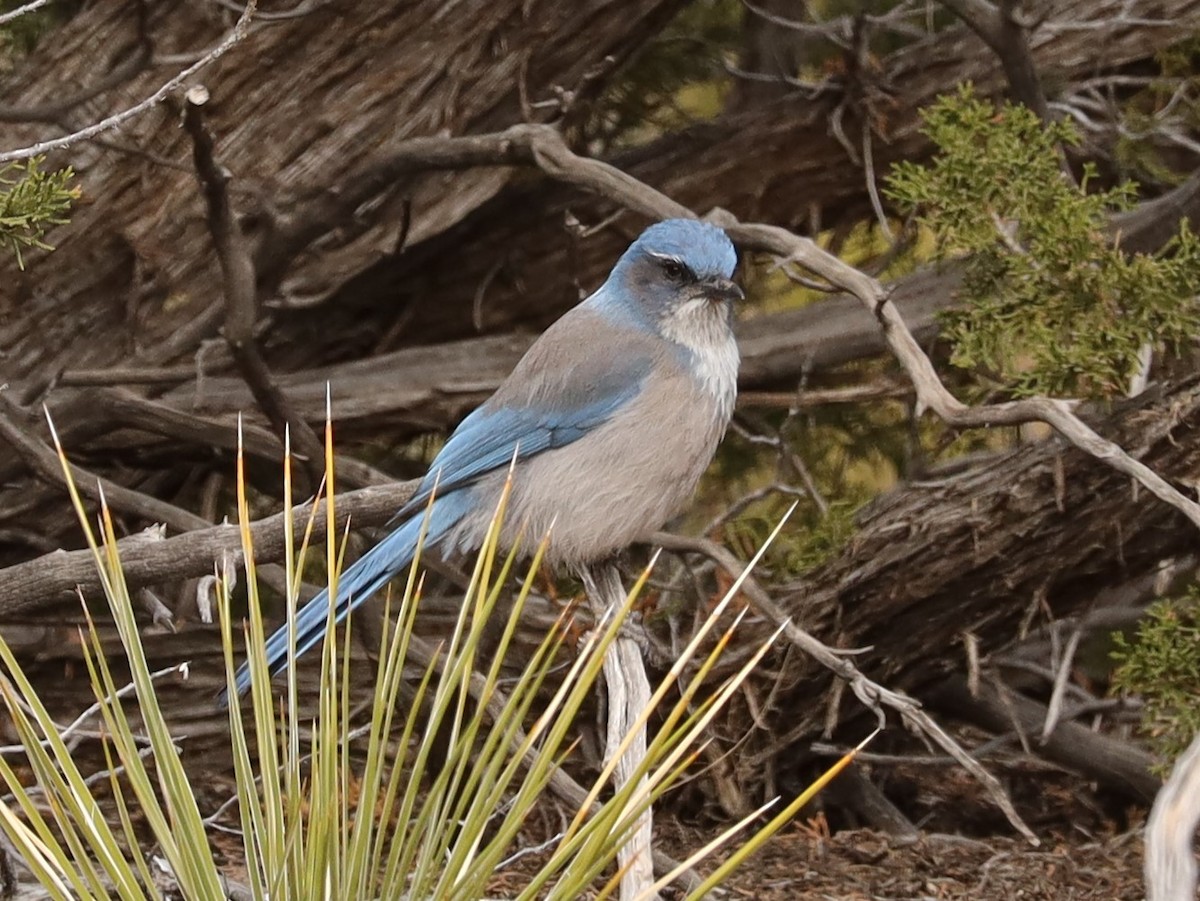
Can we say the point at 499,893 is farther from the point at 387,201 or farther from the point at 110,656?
the point at 387,201

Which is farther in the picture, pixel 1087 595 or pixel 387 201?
pixel 387 201

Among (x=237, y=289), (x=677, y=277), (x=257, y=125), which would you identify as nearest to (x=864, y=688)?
(x=677, y=277)

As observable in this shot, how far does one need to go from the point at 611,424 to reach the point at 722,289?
39 cm

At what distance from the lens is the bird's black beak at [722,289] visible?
3.76 metres

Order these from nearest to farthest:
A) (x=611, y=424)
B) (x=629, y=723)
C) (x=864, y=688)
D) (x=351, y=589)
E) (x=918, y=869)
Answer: (x=629, y=723)
(x=864, y=688)
(x=351, y=589)
(x=611, y=424)
(x=918, y=869)

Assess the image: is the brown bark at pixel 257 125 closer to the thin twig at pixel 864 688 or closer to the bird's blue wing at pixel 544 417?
Answer: the bird's blue wing at pixel 544 417

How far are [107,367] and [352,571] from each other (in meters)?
1.30

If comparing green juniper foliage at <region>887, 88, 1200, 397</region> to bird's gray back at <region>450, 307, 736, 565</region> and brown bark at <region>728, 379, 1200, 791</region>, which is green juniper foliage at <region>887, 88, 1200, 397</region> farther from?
bird's gray back at <region>450, 307, 736, 565</region>

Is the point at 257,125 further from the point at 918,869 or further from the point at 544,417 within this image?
the point at 918,869

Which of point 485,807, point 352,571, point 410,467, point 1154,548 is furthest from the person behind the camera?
point 410,467

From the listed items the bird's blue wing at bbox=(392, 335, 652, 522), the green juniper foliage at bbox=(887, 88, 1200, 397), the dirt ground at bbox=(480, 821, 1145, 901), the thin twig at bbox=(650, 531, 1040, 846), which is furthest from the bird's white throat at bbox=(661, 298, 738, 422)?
the dirt ground at bbox=(480, 821, 1145, 901)

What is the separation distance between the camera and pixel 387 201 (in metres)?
4.89

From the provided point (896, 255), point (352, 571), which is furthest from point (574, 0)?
point (352, 571)

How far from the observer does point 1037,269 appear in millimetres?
3775
